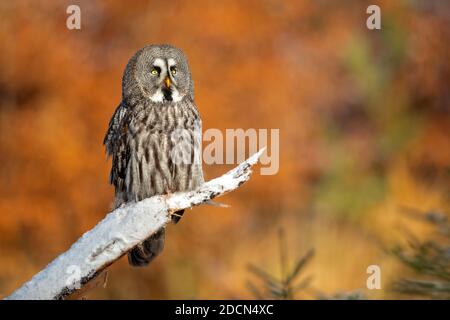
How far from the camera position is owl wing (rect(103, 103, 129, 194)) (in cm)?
324

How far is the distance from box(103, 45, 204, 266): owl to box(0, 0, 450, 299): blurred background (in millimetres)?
1530

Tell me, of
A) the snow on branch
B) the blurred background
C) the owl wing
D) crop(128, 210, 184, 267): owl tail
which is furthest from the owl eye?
the blurred background

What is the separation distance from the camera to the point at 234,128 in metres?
6.45

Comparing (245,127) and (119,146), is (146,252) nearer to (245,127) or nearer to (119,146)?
(119,146)

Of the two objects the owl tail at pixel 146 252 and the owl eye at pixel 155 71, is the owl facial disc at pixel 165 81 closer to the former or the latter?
the owl eye at pixel 155 71

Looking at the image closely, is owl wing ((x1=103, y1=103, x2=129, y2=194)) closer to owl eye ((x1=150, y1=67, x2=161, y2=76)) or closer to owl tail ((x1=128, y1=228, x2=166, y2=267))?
owl eye ((x1=150, y1=67, x2=161, y2=76))

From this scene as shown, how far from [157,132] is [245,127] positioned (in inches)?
138

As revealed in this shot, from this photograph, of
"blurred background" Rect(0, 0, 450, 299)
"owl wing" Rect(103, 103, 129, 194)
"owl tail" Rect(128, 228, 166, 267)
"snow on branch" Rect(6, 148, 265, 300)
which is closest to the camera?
"snow on branch" Rect(6, 148, 265, 300)

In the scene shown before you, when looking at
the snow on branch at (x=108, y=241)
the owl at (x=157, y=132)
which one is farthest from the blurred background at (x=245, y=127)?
the snow on branch at (x=108, y=241)

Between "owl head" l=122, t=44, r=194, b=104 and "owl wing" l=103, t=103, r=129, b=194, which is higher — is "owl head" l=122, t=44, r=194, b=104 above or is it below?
above

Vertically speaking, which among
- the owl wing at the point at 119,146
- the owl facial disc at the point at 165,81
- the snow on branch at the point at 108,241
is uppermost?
the owl facial disc at the point at 165,81

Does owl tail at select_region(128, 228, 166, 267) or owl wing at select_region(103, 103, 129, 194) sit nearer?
owl tail at select_region(128, 228, 166, 267)

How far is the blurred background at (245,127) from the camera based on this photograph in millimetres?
5887

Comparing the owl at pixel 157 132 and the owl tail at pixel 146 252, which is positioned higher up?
the owl at pixel 157 132
